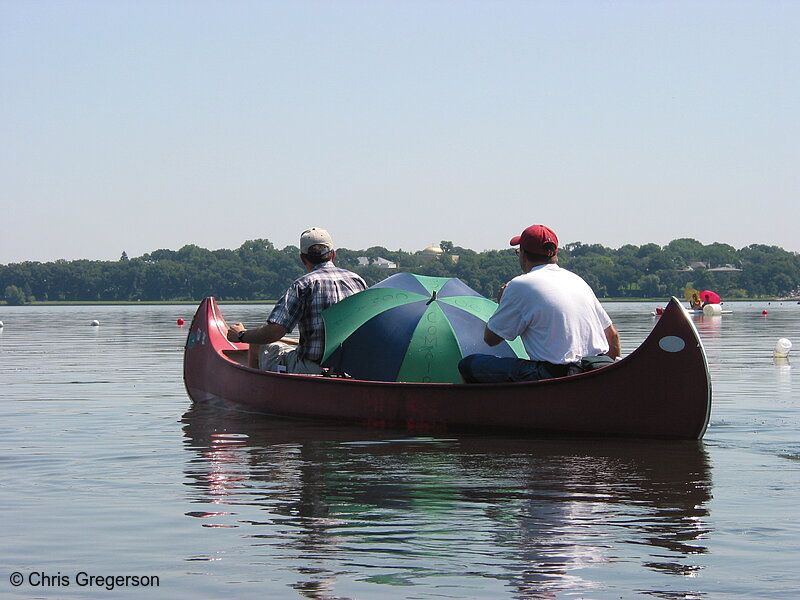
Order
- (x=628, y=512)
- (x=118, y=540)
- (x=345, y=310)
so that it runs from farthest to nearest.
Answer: (x=345, y=310) → (x=628, y=512) → (x=118, y=540)

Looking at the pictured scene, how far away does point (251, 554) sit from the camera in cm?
548

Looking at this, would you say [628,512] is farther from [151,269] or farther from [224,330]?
[151,269]

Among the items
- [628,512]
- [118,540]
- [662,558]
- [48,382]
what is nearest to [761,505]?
[628,512]

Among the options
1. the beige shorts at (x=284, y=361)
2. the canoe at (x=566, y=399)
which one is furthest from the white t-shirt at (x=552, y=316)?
the beige shorts at (x=284, y=361)

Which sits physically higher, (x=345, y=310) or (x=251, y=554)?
(x=345, y=310)

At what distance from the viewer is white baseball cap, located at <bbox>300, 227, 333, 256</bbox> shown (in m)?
10.6

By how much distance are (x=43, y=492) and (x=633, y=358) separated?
443 cm

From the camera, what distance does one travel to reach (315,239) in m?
10.6

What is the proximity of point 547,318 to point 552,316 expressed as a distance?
0.04 metres

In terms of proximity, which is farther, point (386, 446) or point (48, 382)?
point (48, 382)

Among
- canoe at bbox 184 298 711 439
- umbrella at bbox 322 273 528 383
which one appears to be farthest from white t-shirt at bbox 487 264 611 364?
umbrella at bbox 322 273 528 383

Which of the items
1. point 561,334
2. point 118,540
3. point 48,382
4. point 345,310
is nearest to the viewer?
point 118,540

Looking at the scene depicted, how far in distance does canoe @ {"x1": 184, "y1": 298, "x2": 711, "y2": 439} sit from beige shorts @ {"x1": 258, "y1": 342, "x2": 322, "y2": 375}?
0.78ft

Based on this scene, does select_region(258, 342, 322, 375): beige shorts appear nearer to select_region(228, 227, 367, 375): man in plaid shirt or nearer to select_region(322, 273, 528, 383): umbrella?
select_region(228, 227, 367, 375): man in plaid shirt
